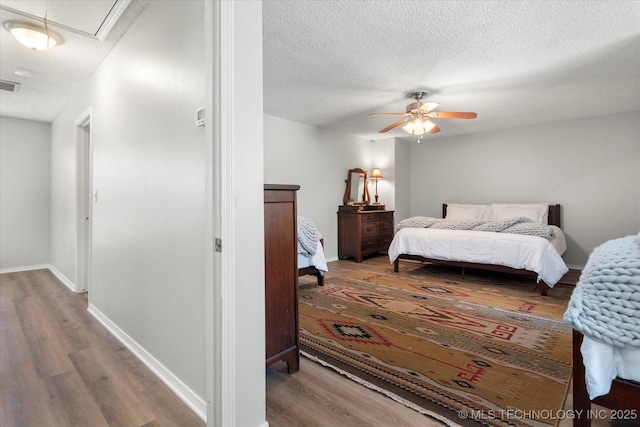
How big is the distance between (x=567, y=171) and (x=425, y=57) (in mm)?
3641

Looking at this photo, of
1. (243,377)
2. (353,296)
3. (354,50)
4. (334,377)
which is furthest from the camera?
(353,296)

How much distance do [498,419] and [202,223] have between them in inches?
63.3

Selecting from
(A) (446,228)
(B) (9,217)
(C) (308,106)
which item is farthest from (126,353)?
(B) (9,217)

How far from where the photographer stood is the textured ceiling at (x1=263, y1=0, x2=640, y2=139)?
203 centimetres

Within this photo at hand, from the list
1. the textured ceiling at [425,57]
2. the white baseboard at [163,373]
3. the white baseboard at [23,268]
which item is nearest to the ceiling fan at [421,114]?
the textured ceiling at [425,57]

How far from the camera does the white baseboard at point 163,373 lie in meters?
1.50

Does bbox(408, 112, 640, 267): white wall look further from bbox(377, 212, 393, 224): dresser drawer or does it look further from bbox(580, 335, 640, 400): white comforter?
bbox(580, 335, 640, 400): white comforter

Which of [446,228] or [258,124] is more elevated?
[258,124]

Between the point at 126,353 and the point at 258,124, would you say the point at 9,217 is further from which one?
the point at 258,124

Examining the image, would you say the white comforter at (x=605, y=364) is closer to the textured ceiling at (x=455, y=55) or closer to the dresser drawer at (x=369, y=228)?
the textured ceiling at (x=455, y=55)

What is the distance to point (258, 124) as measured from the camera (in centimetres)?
127

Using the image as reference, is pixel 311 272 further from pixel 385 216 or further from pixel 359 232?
pixel 385 216

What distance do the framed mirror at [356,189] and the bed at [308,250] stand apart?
2262mm

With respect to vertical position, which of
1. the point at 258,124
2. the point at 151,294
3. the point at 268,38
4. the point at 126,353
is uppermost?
the point at 268,38
